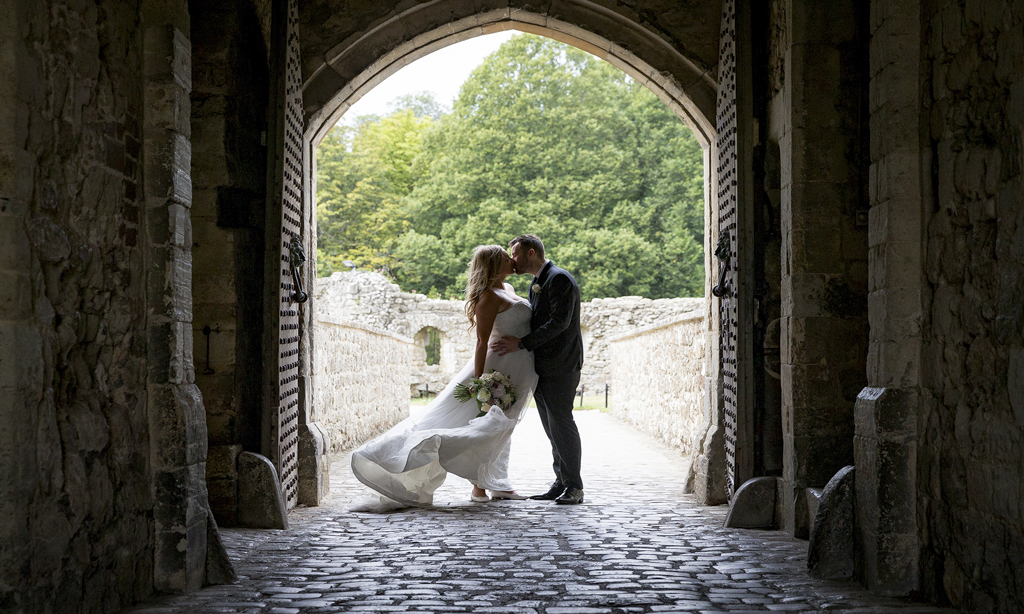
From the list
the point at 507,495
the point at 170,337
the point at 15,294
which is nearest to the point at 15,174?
the point at 15,294

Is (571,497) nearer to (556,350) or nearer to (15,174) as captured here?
(556,350)

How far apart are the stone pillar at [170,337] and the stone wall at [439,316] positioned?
1837 cm

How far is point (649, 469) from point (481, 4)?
473 cm

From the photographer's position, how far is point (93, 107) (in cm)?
354

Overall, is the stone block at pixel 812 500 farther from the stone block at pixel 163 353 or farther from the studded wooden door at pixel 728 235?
the stone block at pixel 163 353

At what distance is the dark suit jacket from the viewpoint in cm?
640

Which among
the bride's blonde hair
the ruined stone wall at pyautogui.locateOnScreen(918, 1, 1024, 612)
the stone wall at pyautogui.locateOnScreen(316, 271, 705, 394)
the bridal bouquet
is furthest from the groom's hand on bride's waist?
the stone wall at pyautogui.locateOnScreen(316, 271, 705, 394)

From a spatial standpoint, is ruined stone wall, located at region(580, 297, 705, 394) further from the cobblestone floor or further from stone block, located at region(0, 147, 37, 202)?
stone block, located at region(0, 147, 37, 202)

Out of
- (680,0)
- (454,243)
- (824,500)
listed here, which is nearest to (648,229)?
(454,243)

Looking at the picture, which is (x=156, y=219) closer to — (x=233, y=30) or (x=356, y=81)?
(x=233, y=30)

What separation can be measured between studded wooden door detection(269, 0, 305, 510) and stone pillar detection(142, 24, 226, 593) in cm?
170

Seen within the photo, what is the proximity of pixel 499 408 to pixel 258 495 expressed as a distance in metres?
1.79

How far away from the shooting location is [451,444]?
6.19m

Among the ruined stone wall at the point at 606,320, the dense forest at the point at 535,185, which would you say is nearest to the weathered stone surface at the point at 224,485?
the ruined stone wall at the point at 606,320
